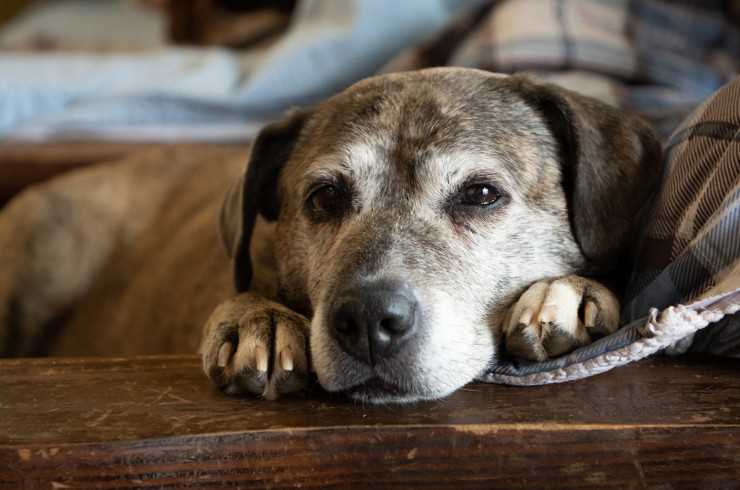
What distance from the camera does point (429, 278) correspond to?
1.41 meters

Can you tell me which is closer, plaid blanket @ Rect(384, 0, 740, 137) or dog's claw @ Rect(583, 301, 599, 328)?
dog's claw @ Rect(583, 301, 599, 328)

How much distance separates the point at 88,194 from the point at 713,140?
2209mm

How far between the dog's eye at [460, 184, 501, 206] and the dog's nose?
1.24 ft

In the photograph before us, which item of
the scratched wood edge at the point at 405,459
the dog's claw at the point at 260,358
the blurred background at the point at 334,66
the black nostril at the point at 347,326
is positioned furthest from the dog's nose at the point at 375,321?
the blurred background at the point at 334,66

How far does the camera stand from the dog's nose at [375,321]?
1292 millimetres

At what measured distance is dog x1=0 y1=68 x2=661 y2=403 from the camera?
1.32 metres

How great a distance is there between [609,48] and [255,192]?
1.75 meters

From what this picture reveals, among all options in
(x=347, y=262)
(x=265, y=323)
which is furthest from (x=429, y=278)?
(x=265, y=323)

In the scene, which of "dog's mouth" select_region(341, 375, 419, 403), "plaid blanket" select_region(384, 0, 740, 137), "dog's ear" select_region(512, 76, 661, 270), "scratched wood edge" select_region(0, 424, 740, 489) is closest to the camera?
"scratched wood edge" select_region(0, 424, 740, 489)

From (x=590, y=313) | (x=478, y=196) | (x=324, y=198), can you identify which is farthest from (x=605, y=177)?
(x=324, y=198)

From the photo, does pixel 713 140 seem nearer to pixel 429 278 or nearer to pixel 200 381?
pixel 429 278

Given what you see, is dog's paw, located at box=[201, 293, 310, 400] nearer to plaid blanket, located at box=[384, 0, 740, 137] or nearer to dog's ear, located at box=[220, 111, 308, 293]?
dog's ear, located at box=[220, 111, 308, 293]

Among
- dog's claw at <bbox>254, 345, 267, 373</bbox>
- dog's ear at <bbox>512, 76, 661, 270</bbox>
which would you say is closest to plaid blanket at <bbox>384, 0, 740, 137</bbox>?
dog's ear at <bbox>512, 76, 661, 270</bbox>

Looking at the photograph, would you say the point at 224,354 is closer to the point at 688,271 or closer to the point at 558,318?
the point at 558,318
